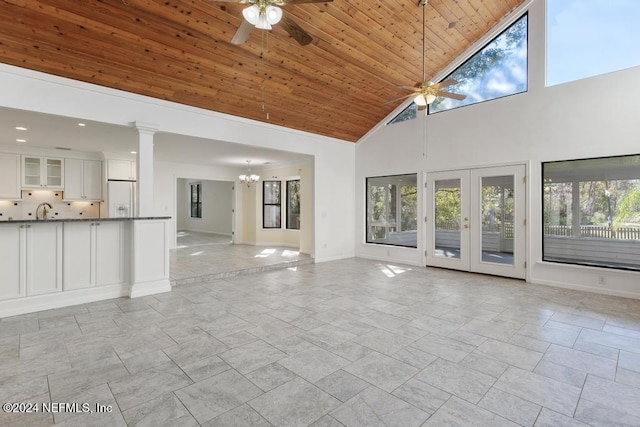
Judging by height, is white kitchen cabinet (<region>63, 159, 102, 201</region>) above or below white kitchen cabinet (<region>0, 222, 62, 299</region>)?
above

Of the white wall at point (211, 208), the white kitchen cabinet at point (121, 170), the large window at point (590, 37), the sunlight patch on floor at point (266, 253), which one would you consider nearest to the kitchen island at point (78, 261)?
the sunlight patch on floor at point (266, 253)

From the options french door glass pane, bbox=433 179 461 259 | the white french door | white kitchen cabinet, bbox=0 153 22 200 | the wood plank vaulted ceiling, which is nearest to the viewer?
the wood plank vaulted ceiling

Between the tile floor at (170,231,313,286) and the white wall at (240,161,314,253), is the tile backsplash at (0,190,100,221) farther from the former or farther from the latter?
the white wall at (240,161,314,253)

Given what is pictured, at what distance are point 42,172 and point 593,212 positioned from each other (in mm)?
10274

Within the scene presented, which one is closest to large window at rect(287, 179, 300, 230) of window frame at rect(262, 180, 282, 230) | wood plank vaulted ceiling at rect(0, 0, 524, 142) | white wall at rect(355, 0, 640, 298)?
window frame at rect(262, 180, 282, 230)

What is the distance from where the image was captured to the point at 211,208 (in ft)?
44.4

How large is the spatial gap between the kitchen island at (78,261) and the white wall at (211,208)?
7.46m

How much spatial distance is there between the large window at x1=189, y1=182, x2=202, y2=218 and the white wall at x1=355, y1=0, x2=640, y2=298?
10.4 metres

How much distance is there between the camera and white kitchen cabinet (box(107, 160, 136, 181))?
729cm

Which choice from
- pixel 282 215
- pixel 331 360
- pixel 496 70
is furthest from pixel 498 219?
pixel 282 215

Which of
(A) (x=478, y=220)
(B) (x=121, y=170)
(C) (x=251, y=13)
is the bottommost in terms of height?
(A) (x=478, y=220)

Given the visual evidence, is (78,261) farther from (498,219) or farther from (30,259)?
(498,219)

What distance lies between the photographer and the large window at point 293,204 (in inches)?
372

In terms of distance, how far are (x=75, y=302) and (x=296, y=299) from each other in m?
2.91
